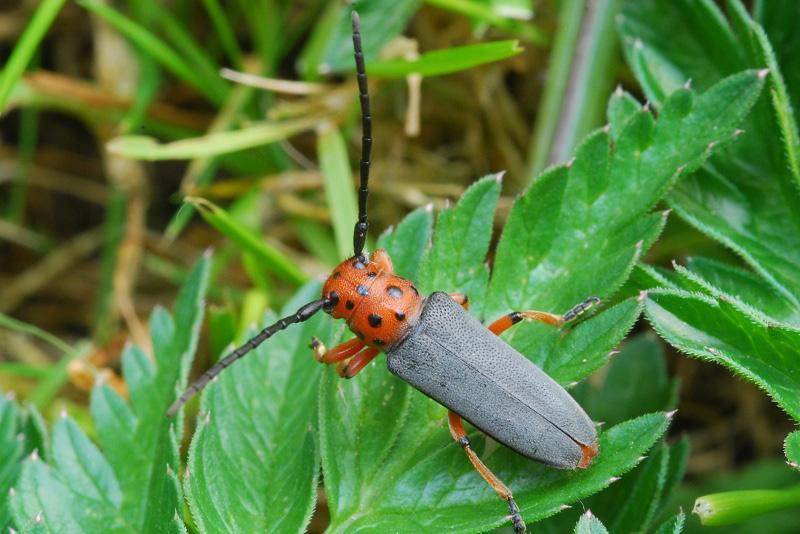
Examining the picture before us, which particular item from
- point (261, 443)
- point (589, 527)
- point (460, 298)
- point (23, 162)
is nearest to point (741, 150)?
point (460, 298)

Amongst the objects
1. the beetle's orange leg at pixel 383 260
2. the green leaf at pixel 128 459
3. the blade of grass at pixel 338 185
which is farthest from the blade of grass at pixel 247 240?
the beetle's orange leg at pixel 383 260

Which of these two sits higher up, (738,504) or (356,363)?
(356,363)

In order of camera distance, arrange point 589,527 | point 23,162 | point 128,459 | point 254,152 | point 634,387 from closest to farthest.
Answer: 1. point 589,527
2. point 128,459
3. point 634,387
4. point 254,152
5. point 23,162

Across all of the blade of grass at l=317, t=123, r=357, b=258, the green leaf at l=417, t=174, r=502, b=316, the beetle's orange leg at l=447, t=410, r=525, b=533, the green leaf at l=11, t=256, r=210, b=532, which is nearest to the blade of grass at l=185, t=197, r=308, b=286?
the blade of grass at l=317, t=123, r=357, b=258

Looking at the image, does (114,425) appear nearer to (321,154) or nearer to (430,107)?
(321,154)

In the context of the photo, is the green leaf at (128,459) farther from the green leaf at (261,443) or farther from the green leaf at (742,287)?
the green leaf at (742,287)

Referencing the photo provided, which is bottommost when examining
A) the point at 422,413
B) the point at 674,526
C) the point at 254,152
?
the point at 674,526

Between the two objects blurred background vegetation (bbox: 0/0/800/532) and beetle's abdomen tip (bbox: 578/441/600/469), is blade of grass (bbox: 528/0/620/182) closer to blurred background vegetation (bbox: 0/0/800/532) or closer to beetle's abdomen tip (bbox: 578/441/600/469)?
blurred background vegetation (bbox: 0/0/800/532)

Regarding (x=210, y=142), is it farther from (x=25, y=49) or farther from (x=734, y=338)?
(x=734, y=338)
